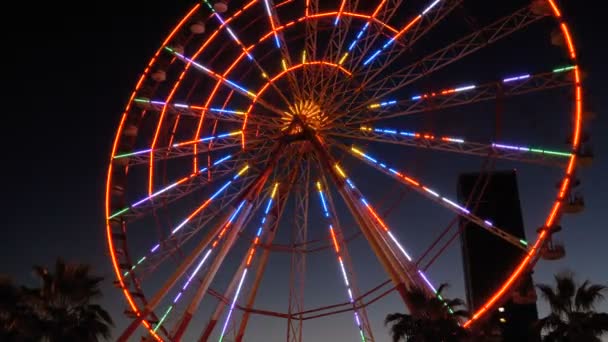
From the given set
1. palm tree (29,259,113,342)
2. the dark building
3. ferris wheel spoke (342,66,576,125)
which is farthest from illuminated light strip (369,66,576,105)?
the dark building

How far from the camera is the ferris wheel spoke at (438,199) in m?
20.5

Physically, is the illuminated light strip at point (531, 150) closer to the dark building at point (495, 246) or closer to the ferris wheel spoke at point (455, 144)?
the ferris wheel spoke at point (455, 144)

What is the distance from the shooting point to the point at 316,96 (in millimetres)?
24500

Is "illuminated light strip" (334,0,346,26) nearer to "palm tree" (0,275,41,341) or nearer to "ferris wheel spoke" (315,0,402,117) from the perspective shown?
"ferris wheel spoke" (315,0,402,117)

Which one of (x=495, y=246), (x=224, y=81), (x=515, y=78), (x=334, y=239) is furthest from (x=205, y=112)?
(x=495, y=246)

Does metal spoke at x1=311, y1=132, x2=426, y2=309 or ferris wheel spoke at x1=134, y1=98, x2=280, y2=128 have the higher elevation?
ferris wheel spoke at x1=134, y1=98, x2=280, y2=128

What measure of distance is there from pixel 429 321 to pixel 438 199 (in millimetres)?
4331

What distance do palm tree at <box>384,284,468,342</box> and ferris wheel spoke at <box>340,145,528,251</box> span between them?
2395 mm

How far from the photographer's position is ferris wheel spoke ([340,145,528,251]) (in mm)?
20484

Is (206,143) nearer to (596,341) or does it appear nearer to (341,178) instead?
(341,178)

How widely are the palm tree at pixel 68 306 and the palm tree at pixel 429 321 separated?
705cm

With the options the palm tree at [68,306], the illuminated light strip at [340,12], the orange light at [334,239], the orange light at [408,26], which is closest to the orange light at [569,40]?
→ the orange light at [408,26]

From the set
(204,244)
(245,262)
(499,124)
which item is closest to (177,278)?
(204,244)

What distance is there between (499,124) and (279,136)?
283 inches
